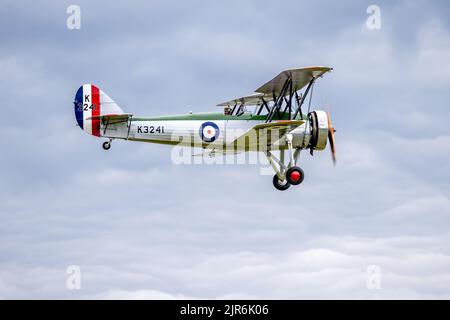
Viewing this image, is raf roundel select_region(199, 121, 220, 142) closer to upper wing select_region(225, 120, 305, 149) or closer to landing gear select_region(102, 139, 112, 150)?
upper wing select_region(225, 120, 305, 149)

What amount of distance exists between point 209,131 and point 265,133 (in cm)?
182

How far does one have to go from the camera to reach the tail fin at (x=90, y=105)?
29.6 metres

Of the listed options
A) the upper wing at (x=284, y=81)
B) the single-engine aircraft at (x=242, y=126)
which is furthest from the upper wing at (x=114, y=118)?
the upper wing at (x=284, y=81)

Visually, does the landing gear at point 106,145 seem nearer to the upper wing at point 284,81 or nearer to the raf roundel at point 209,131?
the raf roundel at point 209,131

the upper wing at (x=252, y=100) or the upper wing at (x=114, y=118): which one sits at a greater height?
the upper wing at (x=252, y=100)

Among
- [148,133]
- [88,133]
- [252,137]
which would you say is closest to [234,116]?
[252,137]

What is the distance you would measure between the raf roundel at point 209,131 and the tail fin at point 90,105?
2.71 m

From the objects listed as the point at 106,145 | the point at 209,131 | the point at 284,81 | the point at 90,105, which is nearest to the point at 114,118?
the point at 106,145

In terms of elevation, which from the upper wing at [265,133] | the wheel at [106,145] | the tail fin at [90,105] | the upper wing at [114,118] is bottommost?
the wheel at [106,145]

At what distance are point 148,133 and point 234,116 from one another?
2.88m

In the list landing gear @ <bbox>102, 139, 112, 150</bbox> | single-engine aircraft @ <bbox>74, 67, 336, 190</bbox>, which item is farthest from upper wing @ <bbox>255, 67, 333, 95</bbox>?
landing gear @ <bbox>102, 139, 112, 150</bbox>

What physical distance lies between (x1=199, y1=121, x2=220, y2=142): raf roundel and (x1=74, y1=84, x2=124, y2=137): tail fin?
2713 mm

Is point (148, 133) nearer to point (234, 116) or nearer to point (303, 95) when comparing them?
point (234, 116)

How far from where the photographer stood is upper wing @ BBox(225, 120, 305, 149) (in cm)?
2912
